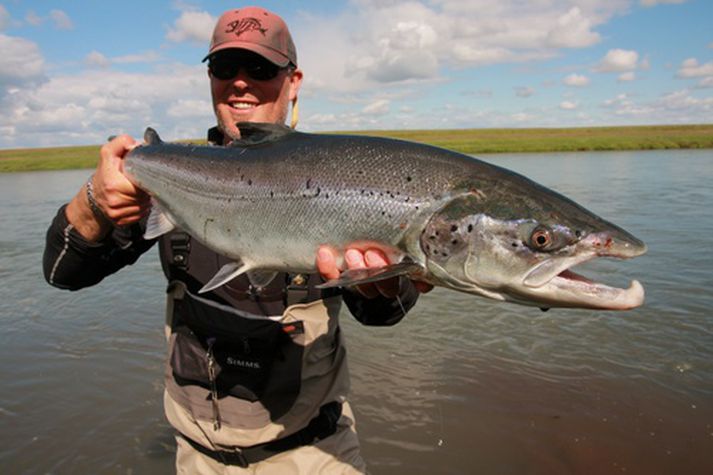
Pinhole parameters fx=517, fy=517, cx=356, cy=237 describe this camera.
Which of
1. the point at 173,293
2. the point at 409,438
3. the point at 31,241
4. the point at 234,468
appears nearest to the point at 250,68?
the point at 173,293

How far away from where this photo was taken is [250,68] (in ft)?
11.3

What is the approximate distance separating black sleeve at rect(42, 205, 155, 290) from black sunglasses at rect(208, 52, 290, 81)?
1169mm

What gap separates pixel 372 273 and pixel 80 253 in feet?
5.77

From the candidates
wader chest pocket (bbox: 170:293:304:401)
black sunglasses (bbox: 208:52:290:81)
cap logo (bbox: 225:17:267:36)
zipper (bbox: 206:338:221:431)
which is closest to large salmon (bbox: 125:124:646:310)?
wader chest pocket (bbox: 170:293:304:401)

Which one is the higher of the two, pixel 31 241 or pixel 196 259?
pixel 196 259

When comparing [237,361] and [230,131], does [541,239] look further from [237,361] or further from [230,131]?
[230,131]

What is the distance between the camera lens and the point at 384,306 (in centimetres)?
302

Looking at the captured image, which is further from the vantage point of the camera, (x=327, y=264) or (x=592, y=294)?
(x=327, y=264)

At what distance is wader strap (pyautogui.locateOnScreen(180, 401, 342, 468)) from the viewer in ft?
9.73

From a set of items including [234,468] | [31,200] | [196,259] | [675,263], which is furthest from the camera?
[31,200]

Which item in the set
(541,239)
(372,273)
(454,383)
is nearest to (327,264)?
(372,273)

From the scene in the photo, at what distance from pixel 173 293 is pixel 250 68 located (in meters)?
1.55

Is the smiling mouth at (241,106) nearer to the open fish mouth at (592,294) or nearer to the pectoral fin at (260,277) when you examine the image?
the pectoral fin at (260,277)

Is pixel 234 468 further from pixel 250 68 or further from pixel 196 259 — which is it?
pixel 250 68
